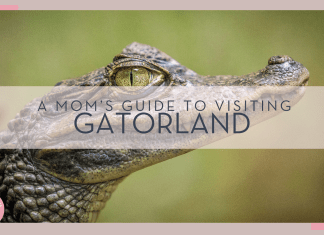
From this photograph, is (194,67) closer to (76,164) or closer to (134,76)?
(134,76)

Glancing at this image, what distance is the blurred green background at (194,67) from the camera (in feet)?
6.08

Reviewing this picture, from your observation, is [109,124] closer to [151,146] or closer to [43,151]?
[151,146]

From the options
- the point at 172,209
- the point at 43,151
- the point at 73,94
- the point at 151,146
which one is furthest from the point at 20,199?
the point at 172,209

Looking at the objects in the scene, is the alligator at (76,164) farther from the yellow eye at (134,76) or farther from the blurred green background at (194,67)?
the blurred green background at (194,67)

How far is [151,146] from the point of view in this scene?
3.12 ft

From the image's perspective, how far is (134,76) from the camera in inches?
38.9

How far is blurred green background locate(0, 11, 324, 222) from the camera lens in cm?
185

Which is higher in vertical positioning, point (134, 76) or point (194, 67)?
point (194, 67)

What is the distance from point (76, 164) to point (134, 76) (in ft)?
1.50

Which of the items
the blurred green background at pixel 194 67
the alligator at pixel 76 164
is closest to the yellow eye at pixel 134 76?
the alligator at pixel 76 164

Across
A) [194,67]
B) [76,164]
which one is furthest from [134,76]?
[194,67]

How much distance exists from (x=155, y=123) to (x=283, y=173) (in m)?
1.53

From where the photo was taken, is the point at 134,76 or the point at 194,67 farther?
the point at 194,67

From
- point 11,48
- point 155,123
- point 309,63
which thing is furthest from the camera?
point 11,48
